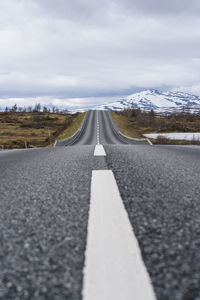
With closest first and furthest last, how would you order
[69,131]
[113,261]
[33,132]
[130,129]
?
[113,261], [69,131], [130,129], [33,132]

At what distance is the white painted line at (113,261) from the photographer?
814mm

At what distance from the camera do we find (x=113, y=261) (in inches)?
39.3

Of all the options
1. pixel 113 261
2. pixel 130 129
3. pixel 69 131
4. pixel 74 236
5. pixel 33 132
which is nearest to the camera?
pixel 113 261

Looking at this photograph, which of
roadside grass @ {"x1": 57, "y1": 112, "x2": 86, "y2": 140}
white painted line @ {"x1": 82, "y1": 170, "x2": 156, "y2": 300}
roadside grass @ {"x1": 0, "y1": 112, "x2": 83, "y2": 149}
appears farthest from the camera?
roadside grass @ {"x1": 57, "y1": 112, "x2": 86, "y2": 140}

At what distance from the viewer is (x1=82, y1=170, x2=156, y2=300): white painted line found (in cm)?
81

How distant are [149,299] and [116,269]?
0.65 ft

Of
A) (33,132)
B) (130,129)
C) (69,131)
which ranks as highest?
(130,129)

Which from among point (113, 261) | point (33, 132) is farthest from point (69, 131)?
point (113, 261)

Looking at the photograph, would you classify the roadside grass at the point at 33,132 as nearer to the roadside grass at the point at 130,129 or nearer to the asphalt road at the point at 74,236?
the roadside grass at the point at 130,129

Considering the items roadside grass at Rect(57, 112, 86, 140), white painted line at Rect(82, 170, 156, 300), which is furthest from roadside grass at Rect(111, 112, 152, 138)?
white painted line at Rect(82, 170, 156, 300)

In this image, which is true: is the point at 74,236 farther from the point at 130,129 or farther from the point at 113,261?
the point at 130,129

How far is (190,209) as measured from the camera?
63.6 inches

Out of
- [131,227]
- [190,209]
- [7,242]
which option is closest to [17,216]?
[7,242]

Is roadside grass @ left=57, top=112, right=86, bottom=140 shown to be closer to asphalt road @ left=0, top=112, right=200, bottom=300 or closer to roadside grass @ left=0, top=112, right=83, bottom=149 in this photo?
roadside grass @ left=0, top=112, right=83, bottom=149
